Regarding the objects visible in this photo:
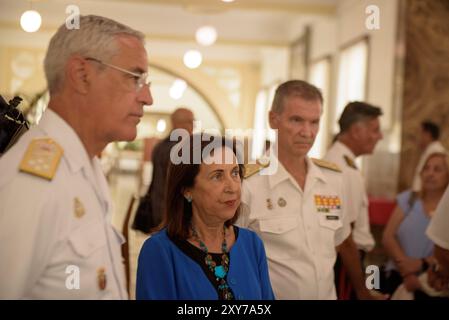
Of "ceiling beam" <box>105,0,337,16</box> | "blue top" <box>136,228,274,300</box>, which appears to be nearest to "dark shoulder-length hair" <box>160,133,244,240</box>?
"blue top" <box>136,228,274,300</box>

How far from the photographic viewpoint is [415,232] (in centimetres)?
398

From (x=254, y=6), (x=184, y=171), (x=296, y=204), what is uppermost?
(x=254, y=6)

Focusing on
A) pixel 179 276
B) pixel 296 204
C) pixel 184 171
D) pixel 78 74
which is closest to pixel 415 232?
pixel 296 204

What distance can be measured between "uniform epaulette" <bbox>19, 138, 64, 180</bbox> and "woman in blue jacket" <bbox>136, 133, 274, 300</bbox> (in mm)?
637

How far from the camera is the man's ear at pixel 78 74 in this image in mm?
1447

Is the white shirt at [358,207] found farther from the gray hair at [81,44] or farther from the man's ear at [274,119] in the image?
the gray hair at [81,44]

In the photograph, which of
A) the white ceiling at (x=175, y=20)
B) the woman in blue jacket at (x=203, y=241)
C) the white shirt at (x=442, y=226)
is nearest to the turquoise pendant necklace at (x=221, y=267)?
the woman in blue jacket at (x=203, y=241)

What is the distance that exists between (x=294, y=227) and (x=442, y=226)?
62 centimetres

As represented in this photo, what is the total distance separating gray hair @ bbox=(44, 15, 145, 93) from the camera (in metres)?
1.45

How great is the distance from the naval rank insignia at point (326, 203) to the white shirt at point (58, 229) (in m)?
1.37

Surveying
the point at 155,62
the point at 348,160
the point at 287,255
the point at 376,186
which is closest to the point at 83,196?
the point at 287,255

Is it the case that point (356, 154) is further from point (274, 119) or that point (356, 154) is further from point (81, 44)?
point (81, 44)
